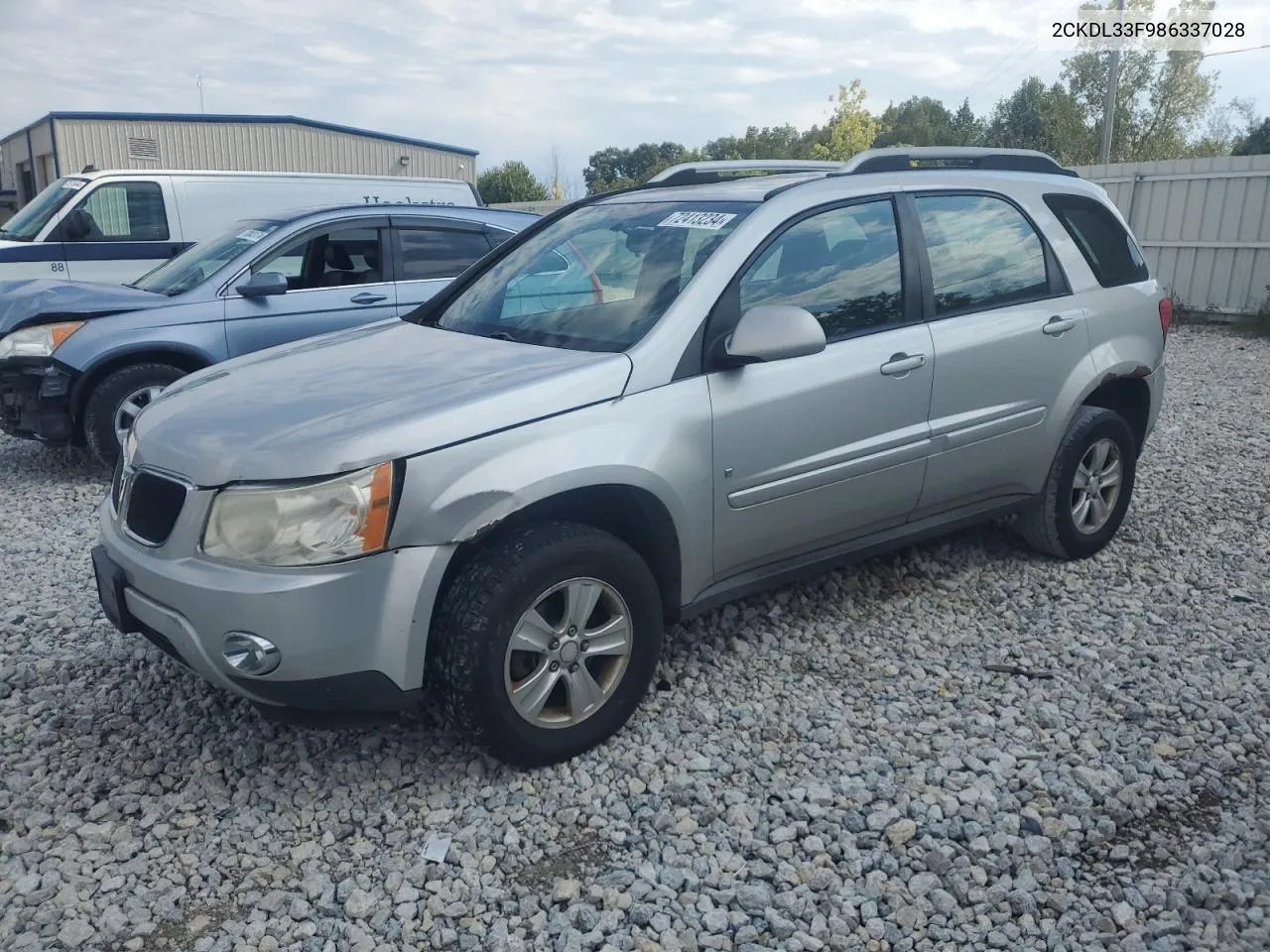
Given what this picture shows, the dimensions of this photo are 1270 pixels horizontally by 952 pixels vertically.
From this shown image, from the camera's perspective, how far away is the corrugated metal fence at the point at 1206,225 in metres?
13.4

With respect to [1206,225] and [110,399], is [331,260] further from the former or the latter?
[1206,225]

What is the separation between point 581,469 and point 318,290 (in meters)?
4.57

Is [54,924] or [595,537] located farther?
[595,537]

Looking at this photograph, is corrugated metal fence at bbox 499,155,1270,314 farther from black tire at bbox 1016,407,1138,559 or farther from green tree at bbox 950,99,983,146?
green tree at bbox 950,99,983,146

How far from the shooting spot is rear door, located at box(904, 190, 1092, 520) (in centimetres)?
419

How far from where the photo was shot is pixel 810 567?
3.97m

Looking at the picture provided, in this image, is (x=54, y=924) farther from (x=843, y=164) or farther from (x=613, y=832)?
(x=843, y=164)

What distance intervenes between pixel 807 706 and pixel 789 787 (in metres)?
0.54

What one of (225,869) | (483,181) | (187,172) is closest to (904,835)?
(225,869)

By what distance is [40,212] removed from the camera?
1025 cm

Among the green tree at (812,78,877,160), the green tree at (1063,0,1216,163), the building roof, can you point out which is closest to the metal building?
the building roof

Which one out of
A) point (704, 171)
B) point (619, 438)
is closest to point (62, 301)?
point (704, 171)

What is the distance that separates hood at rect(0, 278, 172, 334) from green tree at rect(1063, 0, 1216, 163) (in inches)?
1672

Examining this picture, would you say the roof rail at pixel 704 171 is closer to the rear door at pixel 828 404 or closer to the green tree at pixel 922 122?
the rear door at pixel 828 404
